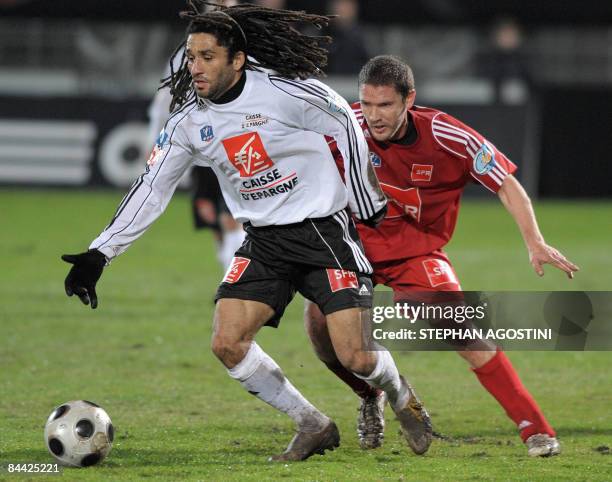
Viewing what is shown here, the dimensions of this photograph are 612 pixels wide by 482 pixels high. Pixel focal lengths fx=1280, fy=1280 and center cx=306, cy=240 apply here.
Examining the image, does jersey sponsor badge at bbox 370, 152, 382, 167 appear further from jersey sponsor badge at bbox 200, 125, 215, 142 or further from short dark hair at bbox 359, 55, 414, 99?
jersey sponsor badge at bbox 200, 125, 215, 142

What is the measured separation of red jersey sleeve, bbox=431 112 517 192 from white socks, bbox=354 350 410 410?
944mm

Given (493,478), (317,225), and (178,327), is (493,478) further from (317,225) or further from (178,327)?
(178,327)

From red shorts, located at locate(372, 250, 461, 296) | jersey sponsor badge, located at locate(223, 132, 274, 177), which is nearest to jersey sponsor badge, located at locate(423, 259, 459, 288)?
red shorts, located at locate(372, 250, 461, 296)

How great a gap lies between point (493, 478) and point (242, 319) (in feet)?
4.21

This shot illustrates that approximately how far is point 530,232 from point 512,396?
2.59 ft

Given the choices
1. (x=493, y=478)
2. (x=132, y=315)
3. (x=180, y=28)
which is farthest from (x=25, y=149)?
(x=493, y=478)

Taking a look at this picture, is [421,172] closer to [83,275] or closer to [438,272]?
[438,272]

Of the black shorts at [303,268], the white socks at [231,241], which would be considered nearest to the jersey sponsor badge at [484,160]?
the black shorts at [303,268]

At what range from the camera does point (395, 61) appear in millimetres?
6117

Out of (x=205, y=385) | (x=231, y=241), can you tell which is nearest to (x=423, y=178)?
(x=205, y=385)

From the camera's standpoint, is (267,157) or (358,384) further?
(358,384)

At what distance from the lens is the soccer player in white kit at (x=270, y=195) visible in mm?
5688

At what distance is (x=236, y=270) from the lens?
19.1ft

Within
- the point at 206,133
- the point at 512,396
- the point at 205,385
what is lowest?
the point at 205,385
